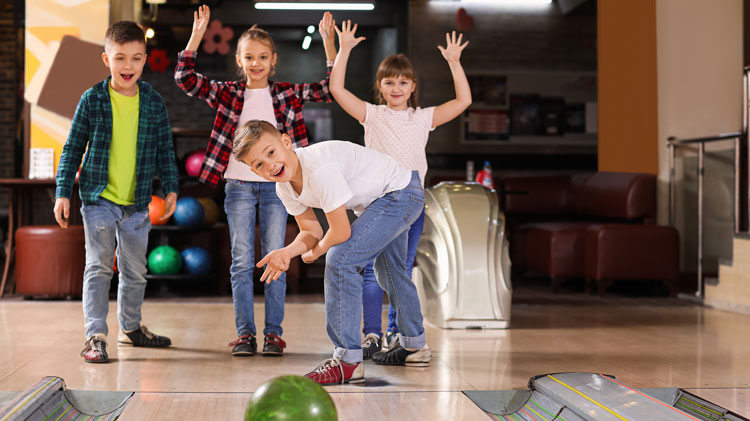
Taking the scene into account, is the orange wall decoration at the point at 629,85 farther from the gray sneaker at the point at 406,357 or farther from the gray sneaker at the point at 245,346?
the gray sneaker at the point at 245,346

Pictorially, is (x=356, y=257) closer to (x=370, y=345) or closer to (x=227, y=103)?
(x=370, y=345)

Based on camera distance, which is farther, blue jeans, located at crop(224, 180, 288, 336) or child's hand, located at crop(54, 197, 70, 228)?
blue jeans, located at crop(224, 180, 288, 336)


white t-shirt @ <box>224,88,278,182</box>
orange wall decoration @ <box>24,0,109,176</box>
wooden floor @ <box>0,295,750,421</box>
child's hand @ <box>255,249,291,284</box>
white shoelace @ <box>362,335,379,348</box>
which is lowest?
wooden floor @ <box>0,295,750,421</box>

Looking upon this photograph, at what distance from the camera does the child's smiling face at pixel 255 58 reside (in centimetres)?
Answer: 315

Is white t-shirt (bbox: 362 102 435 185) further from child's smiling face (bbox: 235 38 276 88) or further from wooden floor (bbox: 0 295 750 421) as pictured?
wooden floor (bbox: 0 295 750 421)

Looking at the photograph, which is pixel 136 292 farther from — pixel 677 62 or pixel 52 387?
pixel 677 62

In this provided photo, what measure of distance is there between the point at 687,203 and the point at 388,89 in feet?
13.0

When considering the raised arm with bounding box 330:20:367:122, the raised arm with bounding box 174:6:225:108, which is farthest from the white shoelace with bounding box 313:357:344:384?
the raised arm with bounding box 174:6:225:108

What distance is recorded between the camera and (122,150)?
321cm

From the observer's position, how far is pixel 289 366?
9.77 feet

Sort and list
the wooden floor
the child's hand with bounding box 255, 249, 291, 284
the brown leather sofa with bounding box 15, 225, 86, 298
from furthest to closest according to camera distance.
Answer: the brown leather sofa with bounding box 15, 225, 86, 298 < the wooden floor < the child's hand with bounding box 255, 249, 291, 284

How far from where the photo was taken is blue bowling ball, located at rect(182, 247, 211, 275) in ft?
18.5

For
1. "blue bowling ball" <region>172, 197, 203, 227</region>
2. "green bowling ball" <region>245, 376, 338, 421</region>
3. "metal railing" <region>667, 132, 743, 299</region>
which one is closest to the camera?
"green bowling ball" <region>245, 376, 338, 421</region>

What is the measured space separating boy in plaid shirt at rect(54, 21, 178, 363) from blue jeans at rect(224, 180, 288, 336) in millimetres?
293
